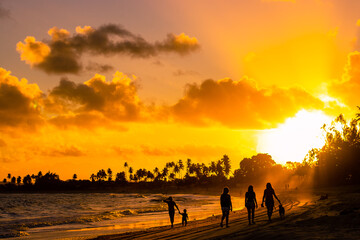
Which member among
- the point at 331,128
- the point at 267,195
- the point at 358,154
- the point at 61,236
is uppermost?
the point at 331,128

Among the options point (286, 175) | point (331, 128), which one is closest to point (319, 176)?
point (331, 128)

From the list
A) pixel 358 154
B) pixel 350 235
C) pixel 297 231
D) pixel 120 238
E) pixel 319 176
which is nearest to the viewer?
pixel 350 235

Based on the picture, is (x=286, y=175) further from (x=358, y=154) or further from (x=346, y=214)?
(x=346, y=214)

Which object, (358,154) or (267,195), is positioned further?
(358,154)

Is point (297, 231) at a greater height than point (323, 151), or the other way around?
point (323, 151)

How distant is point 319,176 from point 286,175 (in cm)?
8921

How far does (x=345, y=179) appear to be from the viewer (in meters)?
75.8

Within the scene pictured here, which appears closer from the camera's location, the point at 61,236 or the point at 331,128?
the point at 61,236

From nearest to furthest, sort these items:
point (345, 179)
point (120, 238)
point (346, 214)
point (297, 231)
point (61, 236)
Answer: point (297, 231) < point (346, 214) < point (120, 238) < point (61, 236) < point (345, 179)

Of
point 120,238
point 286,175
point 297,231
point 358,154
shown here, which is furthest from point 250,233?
point 286,175

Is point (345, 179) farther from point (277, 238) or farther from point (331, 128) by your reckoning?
point (277, 238)

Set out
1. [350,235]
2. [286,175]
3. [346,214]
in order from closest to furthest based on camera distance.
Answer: [350,235]
[346,214]
[286,175]

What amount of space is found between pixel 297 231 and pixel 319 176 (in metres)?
74.7

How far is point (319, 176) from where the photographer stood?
3344 inches
